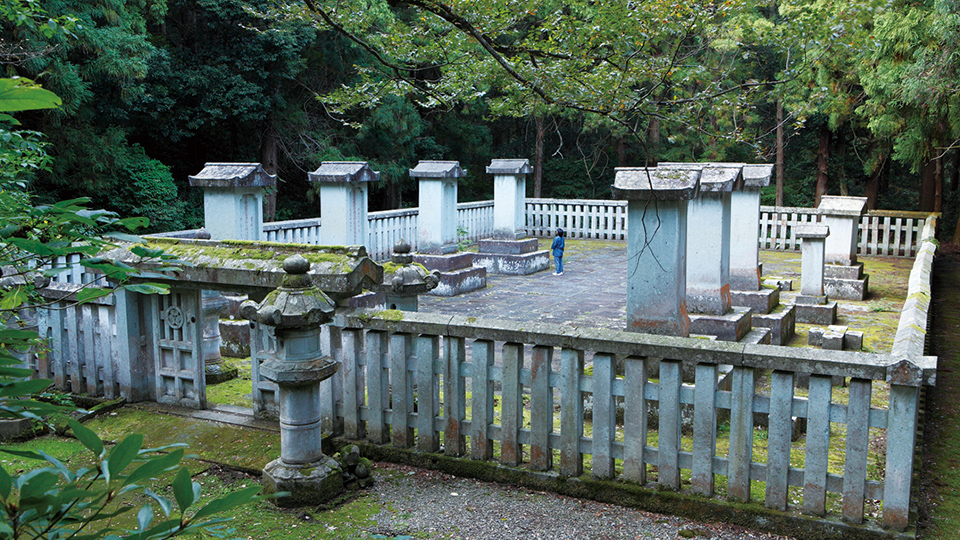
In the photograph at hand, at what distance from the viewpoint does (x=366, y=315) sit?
4961 millimetres

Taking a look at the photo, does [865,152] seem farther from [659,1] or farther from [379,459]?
[379,459]

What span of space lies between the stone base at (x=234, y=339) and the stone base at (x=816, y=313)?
6.86m

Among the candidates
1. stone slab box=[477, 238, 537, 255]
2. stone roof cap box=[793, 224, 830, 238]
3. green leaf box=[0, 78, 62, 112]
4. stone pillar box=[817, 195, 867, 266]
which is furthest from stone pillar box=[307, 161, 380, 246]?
green leaf box=[0, 78, 62, 112]

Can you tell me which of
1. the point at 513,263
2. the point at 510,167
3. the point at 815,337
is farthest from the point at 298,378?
the point at 510,167

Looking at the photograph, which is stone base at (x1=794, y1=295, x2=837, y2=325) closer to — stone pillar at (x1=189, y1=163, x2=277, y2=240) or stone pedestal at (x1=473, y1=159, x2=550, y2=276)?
stone pedestal at (x1=473, y1=159, x2=550, y2=276)

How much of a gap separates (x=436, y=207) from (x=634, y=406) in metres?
9.90

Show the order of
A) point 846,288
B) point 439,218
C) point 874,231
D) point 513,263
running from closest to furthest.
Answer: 1. point 846,288
2. point 439,218
3. point 513,263
4. point 874,231

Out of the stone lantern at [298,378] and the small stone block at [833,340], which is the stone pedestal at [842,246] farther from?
the stone lantern at [298,378]

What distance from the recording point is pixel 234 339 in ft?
26.6

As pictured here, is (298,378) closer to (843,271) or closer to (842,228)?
(843,271)

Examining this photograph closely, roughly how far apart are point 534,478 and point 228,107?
1692cm

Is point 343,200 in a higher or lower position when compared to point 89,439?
higher

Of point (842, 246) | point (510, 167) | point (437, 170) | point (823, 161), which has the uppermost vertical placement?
point (823, 161)

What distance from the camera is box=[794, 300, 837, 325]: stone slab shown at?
32.4 feet
